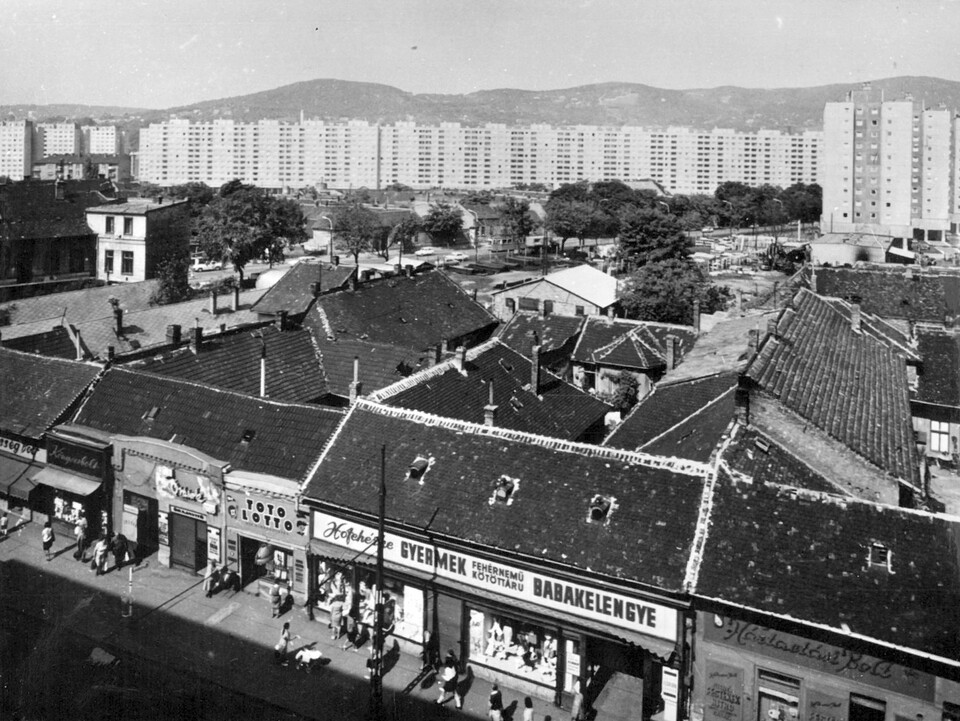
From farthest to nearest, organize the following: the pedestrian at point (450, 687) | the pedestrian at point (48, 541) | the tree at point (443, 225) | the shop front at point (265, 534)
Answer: the tree at point (443, 225), the pedestrian at point (48, 541), the shop front at point (265, 534), the pedestrian at point (450, 687)

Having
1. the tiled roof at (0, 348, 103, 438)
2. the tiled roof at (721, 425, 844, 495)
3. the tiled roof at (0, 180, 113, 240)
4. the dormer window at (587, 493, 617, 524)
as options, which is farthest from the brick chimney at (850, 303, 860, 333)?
the tiled roof at (0, 180, 113, 240)

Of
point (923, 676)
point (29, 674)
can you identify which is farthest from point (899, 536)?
point (29, 674)

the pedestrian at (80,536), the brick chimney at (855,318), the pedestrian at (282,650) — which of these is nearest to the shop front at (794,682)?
the pedestrian at (282,650)

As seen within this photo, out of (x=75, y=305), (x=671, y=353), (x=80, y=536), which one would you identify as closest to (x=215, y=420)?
(x=80, y=536)

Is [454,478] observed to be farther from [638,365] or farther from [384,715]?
[638,365]

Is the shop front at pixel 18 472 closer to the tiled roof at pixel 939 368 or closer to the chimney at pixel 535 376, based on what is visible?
the chimney at pixel 535 376
